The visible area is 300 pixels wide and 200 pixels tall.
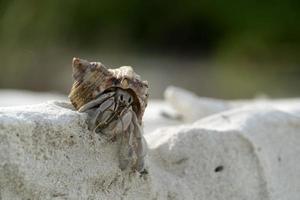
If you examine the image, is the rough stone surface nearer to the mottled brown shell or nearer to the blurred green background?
the mottled brown shell

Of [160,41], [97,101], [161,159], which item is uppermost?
[160,41]

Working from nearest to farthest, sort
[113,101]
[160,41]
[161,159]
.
A: [113,101] < [161,159] < [160,41]

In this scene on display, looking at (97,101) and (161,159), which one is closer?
(97,101)

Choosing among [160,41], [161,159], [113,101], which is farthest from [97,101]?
[160,41]

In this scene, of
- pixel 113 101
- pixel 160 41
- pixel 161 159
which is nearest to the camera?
pixel 113 101

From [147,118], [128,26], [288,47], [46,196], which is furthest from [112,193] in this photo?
[128,26]

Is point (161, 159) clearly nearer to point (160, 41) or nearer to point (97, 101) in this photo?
point (97, 101)
